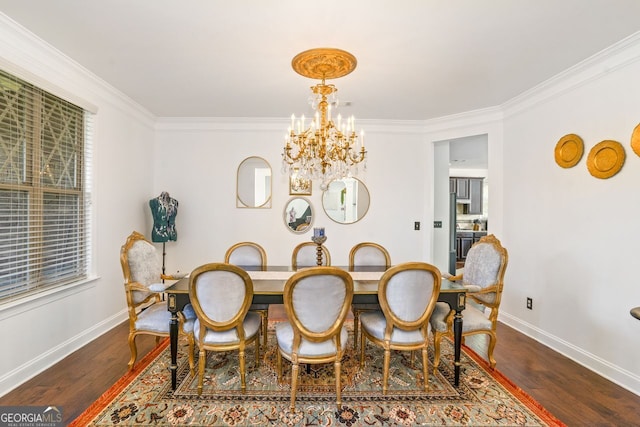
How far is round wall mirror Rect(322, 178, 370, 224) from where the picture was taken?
14.2ft

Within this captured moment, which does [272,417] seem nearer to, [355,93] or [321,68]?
[321,68]

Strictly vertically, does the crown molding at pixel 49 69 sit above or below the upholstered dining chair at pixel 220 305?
above

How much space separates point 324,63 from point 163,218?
2675 mm

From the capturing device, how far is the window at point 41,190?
7.22ft

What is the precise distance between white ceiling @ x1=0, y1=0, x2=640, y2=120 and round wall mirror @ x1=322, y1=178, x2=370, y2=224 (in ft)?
4.42

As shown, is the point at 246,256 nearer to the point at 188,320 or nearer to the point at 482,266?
the point at 188,320

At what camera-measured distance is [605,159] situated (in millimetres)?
2506

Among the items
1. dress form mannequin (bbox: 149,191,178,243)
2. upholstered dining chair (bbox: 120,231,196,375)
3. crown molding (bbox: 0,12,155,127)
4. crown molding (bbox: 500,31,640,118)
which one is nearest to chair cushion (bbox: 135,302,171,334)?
upholstered dining chair (bbox: 120,231,196,375)

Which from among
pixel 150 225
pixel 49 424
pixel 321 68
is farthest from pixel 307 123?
pixel 49 424

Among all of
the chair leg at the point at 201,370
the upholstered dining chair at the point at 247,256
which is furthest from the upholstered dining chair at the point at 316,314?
the upholstered dining chair at the point at 247,256

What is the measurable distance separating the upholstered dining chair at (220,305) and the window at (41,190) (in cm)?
143

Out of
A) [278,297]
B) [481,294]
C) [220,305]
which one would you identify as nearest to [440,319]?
[481,294]

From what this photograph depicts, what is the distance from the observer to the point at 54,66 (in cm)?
255

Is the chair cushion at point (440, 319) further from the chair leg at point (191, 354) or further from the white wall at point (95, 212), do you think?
the white wall at point (95, 212)
